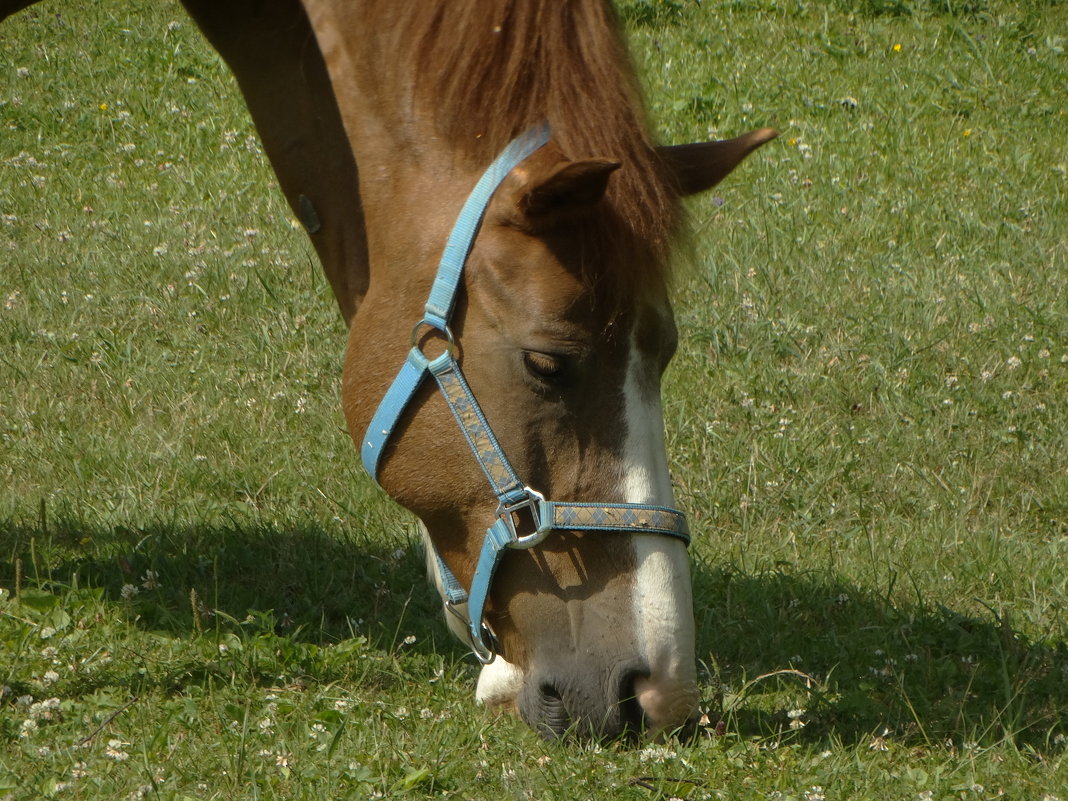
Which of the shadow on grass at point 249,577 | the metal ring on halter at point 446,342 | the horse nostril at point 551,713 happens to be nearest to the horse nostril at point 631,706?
the horse nostril at point 551,713

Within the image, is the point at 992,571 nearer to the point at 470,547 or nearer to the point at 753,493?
the point at 753,493

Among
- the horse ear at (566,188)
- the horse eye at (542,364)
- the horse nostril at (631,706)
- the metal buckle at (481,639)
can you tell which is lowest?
the horse nostril at (631,706)

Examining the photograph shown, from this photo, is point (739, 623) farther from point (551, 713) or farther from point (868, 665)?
point (551, 713)

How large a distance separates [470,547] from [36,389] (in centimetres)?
278

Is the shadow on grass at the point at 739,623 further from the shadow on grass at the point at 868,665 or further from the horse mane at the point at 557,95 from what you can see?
the horse mane at the point at 557,95

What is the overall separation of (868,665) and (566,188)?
5.67ft

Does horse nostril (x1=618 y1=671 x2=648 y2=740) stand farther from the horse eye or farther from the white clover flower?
the white clover flower

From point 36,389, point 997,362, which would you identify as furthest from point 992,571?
point 36,389

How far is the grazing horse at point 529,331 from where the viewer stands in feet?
7.85

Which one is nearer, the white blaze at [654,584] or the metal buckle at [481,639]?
the white blaze at [654,584]

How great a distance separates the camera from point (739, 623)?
3480mm

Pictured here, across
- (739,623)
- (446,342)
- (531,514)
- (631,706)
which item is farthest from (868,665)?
(446,342)

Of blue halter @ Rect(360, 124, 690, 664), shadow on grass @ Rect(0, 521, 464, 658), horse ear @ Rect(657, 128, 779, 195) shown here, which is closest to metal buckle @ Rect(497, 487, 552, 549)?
blue halter @ Rect(360, 124, 690, 664)

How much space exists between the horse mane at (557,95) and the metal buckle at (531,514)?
18.6 inches
